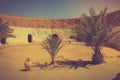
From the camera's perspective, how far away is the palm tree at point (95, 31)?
43.4 feet

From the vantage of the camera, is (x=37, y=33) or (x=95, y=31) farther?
(x=37, y=33)

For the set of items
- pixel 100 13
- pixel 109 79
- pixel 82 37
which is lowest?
pixel 109 79

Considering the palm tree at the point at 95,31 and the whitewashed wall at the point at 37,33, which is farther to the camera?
the whitewashed wall at the point at 37,33

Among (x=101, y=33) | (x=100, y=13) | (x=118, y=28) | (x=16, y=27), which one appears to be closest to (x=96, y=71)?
(x=101, y=33)

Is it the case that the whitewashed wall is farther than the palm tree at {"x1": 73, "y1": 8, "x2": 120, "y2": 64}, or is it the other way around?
the whitewashed wall

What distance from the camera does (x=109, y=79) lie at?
9.55m

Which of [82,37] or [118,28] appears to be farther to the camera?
[118,28]

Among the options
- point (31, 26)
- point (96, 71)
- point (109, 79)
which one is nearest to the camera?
point (109, 79)

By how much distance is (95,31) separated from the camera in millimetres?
13297

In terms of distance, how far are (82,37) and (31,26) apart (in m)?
21.0

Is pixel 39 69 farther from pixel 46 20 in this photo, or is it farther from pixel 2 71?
pixel 46 20

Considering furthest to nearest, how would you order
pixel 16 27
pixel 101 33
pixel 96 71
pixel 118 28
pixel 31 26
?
pixel 31 26 → pixel 16 27 → pixel 118 28 → pixel 101 33 → pixel 96 71

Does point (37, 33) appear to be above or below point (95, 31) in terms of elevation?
above

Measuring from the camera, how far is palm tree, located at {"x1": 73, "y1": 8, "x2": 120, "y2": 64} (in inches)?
520
